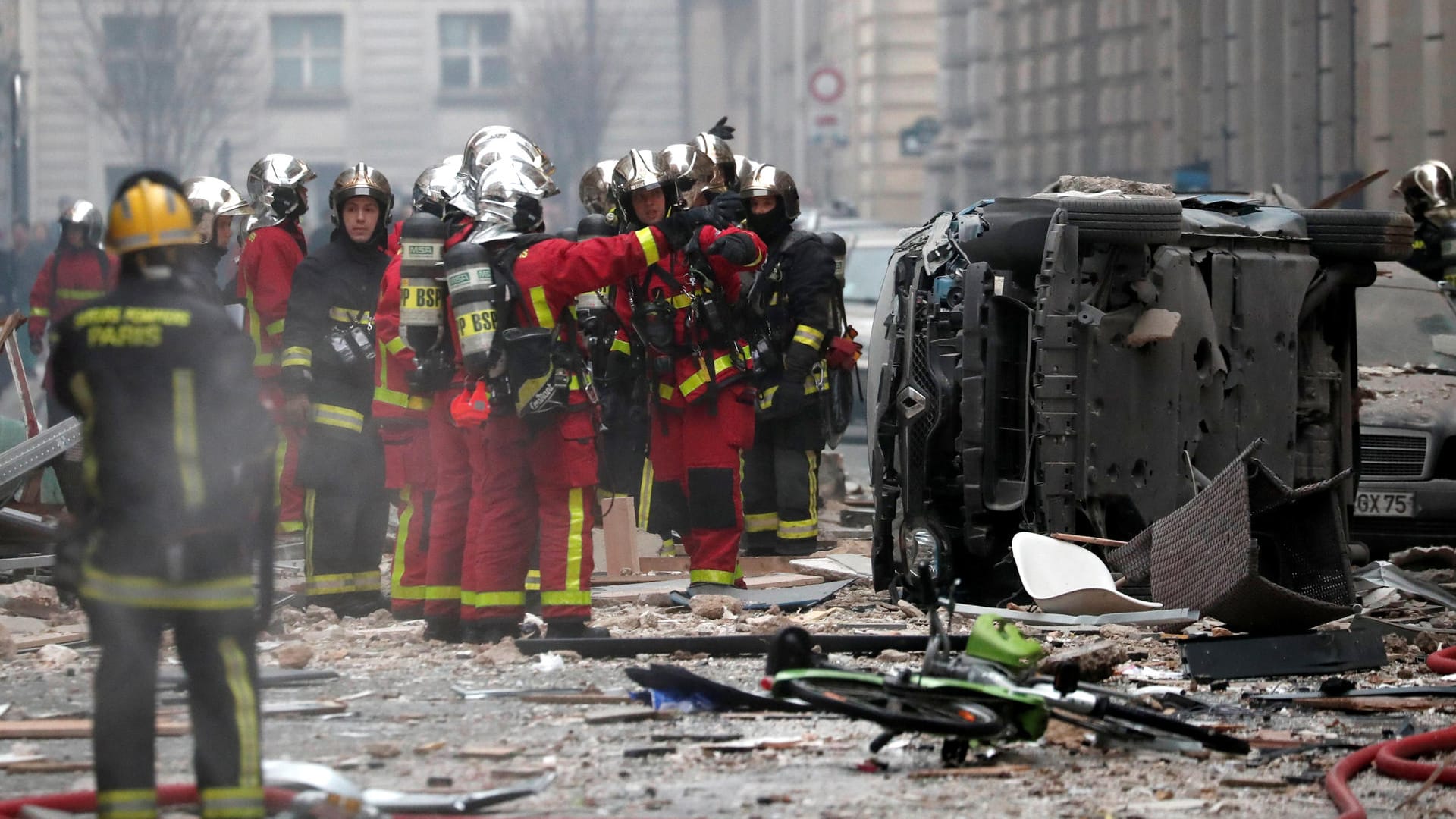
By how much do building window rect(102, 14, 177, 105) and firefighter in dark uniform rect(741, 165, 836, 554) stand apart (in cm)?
3867

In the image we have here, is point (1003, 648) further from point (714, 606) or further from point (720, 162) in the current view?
point (720, 162)

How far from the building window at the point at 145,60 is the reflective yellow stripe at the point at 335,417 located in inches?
1538

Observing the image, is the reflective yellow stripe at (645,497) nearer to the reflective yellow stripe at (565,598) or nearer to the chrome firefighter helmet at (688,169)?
the chrome firefighter helmet at (688,169)

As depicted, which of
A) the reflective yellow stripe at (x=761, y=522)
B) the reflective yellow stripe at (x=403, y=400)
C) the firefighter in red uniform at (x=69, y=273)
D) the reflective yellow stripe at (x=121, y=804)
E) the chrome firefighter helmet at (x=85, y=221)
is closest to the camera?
the reflective yellow stripe at (x=121, y=804)

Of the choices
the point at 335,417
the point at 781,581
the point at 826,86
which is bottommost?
the point at 781,581

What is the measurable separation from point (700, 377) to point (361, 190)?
1725 millimetres

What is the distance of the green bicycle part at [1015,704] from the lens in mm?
6129

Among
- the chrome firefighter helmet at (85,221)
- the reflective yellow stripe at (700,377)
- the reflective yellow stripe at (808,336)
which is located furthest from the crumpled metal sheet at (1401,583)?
the chrome firefighter helmet at (85,221)

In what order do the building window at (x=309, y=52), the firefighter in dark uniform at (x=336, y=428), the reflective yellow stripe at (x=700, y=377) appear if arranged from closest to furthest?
1. the reflective yellow stripe at (x=700, y=377)
2. the firefighter in dark uniform at (x=336, y=428)
3. the building window at (x=309, y=52)

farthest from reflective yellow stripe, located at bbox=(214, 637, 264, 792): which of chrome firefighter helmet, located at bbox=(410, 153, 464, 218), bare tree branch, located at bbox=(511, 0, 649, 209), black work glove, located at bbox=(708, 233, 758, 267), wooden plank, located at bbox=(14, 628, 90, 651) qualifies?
bare tree branch, located at bbox=(511, 0, 649, 209)

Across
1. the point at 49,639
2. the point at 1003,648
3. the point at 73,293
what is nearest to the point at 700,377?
the point at 49,639

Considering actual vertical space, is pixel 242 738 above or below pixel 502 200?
below

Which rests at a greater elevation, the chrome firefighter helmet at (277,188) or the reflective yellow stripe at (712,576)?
the chrome firefighter helmet at (277,188)

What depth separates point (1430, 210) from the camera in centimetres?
1302
